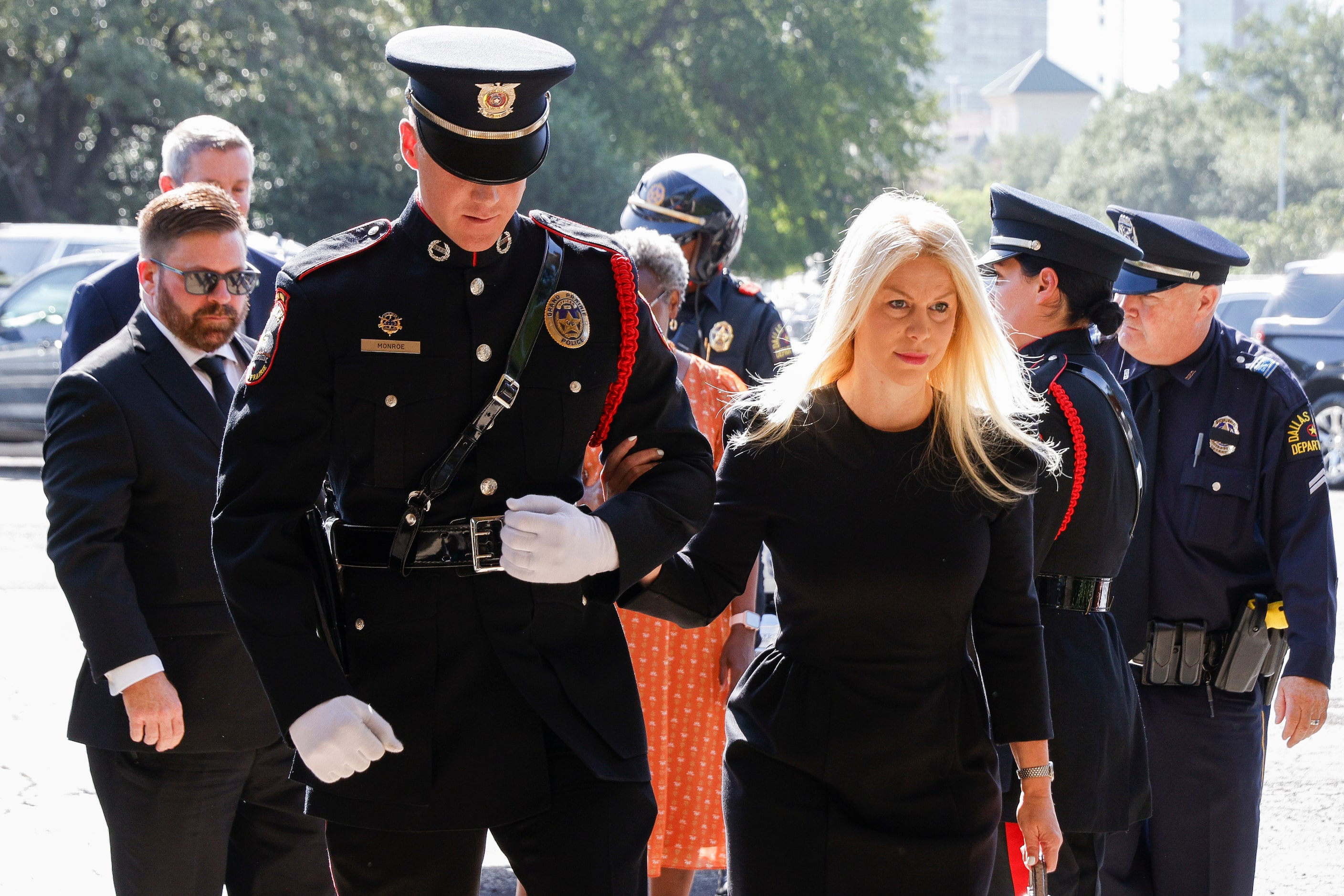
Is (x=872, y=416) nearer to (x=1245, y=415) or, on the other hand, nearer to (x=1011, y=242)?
(x=1011, y=242)

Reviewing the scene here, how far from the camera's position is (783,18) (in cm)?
3509

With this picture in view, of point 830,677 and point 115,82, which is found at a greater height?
point 115,82

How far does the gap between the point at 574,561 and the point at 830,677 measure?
0.70 metres

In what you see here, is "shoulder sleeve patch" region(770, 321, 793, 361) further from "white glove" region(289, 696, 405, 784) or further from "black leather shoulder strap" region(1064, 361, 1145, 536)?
"white glove" region(289, 696, 405, 784)

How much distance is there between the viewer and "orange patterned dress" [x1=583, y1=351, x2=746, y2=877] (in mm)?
3975

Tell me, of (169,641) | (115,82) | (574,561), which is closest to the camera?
(574,561)

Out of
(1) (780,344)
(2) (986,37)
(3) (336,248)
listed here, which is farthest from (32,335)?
(2) (986,37)

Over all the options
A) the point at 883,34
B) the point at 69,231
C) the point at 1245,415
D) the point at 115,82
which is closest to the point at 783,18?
the point at 883,34

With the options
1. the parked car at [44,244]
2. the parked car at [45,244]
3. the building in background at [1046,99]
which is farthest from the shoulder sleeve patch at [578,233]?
the building in background at [1046,99]

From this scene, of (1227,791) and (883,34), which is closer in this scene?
(1227,791)

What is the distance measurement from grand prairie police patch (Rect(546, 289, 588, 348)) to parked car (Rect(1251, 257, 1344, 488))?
12.5 meters

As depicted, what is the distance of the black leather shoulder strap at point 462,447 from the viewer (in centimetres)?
231

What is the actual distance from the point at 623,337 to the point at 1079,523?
1336 millimetres

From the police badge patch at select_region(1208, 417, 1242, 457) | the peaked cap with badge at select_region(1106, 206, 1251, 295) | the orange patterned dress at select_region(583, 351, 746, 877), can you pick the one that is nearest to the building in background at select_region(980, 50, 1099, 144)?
the peaked cap with badge at select_region(1106, 206, 1251, 295)
